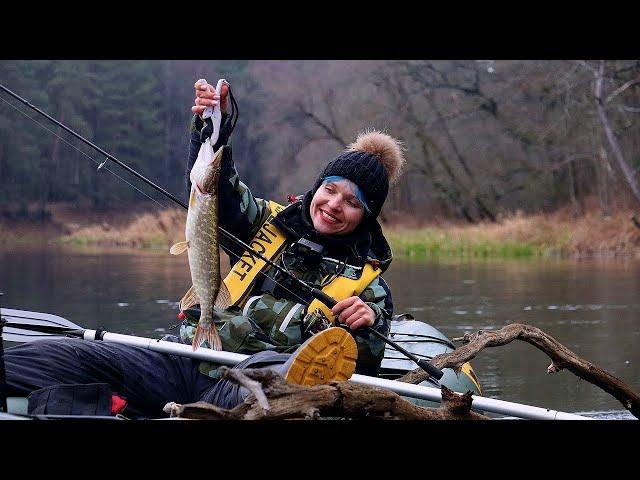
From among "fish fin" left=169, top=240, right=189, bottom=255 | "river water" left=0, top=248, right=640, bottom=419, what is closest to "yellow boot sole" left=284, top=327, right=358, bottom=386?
"fish fin" left=169, top=240, right=189, bottom=255

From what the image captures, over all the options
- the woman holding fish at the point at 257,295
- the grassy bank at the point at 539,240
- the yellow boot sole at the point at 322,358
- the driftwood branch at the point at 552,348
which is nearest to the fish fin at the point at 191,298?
the woman holding fish at the point at 257,295

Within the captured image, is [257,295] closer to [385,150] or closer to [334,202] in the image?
[334,202]

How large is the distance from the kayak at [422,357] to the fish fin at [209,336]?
1.24 meters

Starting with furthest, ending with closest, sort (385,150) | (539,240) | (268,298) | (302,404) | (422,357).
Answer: (539,240), (422,357), (385,150), (268,298), (302,404)

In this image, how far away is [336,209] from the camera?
445 cm

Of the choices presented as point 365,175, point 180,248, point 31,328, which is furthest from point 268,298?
point 31,328

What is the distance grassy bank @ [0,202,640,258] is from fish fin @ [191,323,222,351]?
43.1ft

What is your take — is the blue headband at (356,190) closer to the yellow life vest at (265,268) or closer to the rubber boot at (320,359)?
the yellow life vest at (265,268)

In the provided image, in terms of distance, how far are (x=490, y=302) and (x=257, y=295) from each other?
7.62m

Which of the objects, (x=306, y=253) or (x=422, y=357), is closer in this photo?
(x=306, y=253)

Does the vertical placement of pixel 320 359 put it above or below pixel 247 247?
below

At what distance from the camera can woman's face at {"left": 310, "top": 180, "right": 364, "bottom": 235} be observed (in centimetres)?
443
